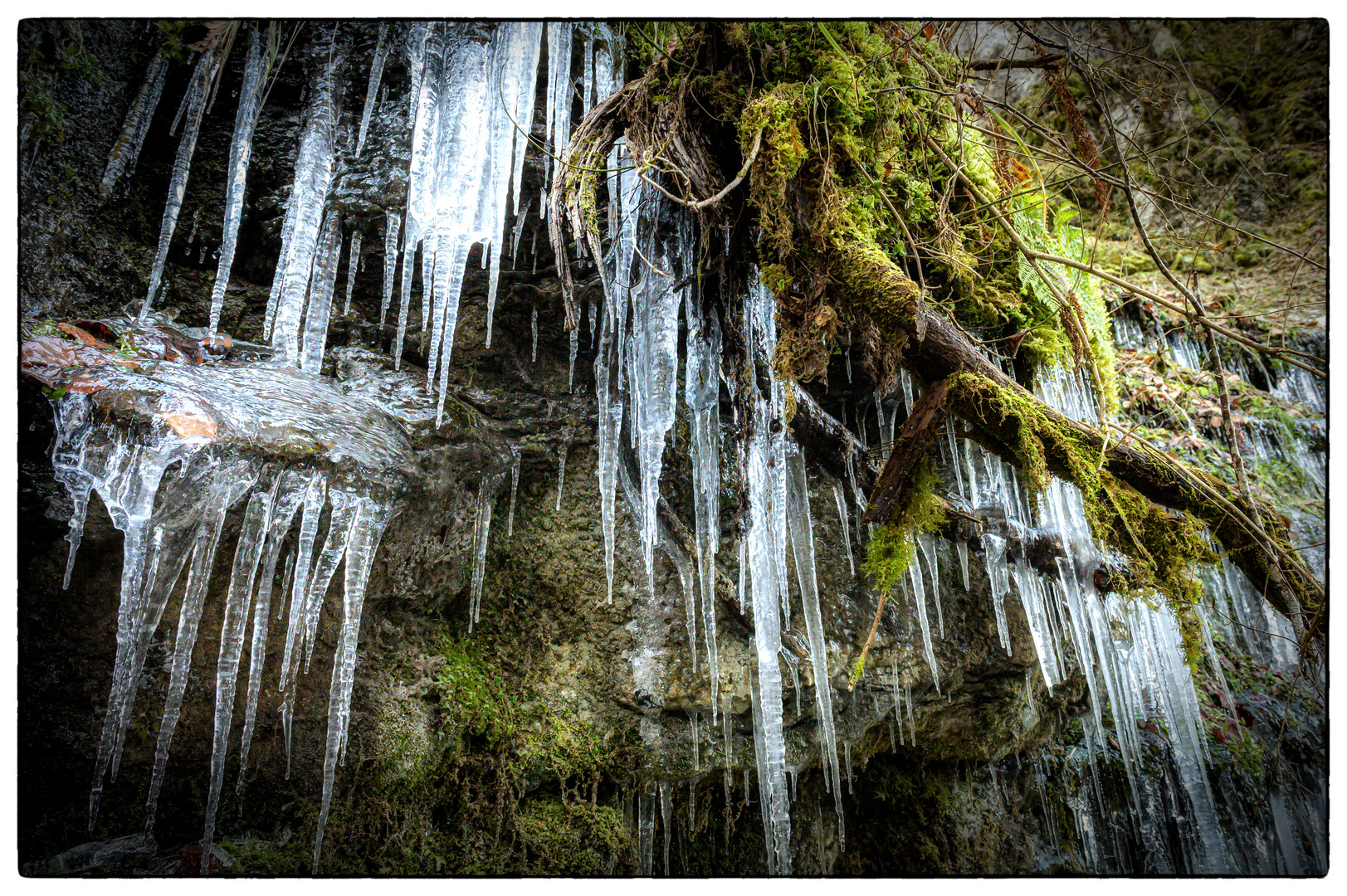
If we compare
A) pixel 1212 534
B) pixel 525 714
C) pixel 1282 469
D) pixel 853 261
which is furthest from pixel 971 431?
pixel 1282 469

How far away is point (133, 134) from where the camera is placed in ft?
7.89

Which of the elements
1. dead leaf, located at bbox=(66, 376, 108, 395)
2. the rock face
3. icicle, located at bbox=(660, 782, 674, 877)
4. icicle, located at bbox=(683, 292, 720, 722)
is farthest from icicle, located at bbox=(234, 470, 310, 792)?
icicle, located at bbox=(660, 782, 674, 877)

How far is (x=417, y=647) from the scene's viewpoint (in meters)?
2.67

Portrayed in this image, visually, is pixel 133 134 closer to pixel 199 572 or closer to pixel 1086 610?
pixel 199 572

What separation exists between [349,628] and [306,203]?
4.90 feet

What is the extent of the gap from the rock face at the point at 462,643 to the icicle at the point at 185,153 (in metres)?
0.10

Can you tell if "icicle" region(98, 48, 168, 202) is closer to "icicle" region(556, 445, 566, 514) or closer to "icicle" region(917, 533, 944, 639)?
"icicle" region(556, 445, 566, 514)

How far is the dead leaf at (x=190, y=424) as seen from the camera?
188 centimetres

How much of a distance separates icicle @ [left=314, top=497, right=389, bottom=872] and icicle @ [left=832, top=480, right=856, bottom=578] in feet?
5.99

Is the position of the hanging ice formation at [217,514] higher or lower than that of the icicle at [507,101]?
lower

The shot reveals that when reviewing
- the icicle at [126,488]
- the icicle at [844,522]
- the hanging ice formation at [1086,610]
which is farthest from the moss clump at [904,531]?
the icicle at [126,488]

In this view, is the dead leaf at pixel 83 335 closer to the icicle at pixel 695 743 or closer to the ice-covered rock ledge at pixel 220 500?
the ice-covered rock ledge at pixel 220 500

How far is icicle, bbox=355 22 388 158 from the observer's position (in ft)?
Answer: 7.55
